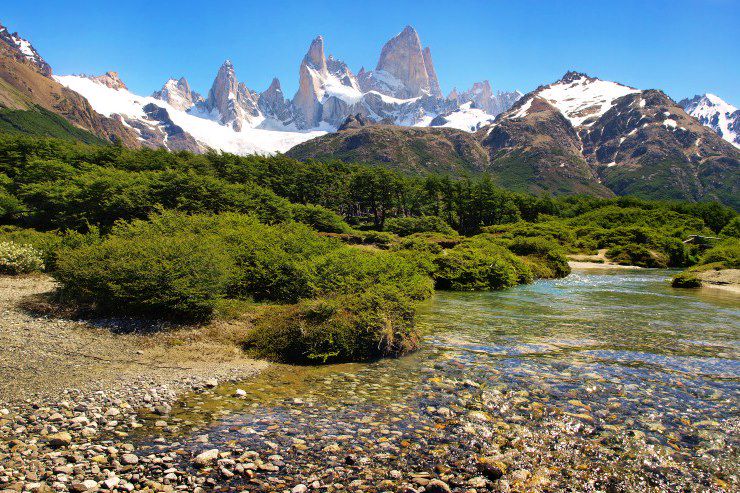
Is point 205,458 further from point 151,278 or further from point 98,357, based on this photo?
point 151,278

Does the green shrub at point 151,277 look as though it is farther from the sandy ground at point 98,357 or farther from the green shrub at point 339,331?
the green shrub at point 339,331

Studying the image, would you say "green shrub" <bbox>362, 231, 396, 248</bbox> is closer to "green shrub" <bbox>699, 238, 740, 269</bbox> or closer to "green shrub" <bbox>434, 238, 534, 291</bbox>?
"green shrub" <bbox>434, 238, 534, 291</bbox>

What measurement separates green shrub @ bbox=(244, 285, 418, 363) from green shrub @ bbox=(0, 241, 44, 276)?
18.4 metres

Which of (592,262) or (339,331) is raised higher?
(592,262)

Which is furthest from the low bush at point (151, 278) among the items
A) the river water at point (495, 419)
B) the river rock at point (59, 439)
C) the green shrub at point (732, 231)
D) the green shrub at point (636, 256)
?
A: the green shrub at point (732, 231)

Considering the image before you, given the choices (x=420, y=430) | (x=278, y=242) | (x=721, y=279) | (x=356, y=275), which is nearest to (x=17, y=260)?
(x=278, y=242)

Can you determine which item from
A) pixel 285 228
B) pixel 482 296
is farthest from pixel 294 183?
pixel 482 296

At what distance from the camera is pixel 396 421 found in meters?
8.06

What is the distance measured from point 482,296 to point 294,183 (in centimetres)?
5641

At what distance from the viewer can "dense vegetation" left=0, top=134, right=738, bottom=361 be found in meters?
14.0

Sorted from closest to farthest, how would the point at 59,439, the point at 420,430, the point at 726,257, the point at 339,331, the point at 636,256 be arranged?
the point at 59,439 < the point at 420,430 < the point at 339,331 < the point at 726,257 < the point at 636,256

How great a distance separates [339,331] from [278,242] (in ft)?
35.4

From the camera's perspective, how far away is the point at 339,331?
12.5 metres

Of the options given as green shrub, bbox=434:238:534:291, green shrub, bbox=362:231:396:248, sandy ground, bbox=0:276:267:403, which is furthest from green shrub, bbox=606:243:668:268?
sandy ground, bbox=0:276:267:403
